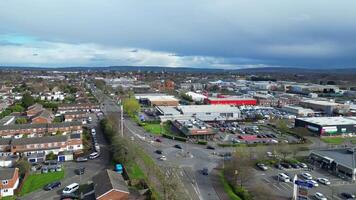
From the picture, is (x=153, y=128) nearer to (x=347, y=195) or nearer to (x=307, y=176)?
(x=307, y=176)

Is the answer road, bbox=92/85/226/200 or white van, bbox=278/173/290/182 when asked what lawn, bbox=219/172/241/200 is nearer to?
road, bbox=92/85/226/200

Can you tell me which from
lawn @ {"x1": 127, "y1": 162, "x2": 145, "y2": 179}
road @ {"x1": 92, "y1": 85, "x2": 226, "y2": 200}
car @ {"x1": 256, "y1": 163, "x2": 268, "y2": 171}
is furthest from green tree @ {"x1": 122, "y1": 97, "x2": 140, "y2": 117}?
car @ {"x1": 256, "y1": 163, "x2": 268, "y2": 171}

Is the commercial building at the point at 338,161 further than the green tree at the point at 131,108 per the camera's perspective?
No

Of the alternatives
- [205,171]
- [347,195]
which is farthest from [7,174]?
[347,195]

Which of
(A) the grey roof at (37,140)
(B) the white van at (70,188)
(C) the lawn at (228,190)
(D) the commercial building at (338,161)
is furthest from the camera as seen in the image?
(A) the grey roof at (37,140)

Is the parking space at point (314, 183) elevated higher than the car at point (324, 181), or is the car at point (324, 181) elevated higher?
the car at point (324, 181)

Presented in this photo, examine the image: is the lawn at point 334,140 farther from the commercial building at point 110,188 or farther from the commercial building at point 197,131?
the commercial building at point 110,188

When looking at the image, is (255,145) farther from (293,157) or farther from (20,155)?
(20,155)

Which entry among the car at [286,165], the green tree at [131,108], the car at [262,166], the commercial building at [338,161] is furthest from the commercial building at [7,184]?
the green tree at [131,108]
